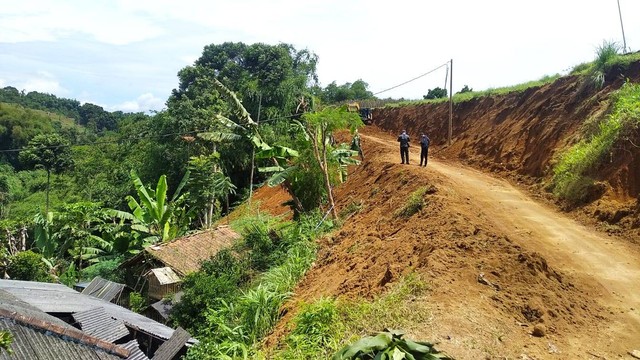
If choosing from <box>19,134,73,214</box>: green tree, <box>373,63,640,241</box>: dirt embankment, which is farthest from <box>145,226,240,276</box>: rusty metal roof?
<box>19,134,73,214</box>: green tree

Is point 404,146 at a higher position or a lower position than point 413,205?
higher

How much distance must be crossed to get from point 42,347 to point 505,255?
8241mm

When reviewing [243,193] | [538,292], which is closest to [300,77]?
[243,193]

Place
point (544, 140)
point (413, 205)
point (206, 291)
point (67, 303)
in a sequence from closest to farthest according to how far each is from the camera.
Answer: point (413, 205) < point (206, 291) < point (67, 303) < point (544, 140)

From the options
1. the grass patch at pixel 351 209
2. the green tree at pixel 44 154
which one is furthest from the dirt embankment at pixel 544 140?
the green tree at pixel 44 154

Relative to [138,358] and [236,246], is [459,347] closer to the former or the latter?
[138,358]

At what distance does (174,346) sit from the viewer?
11.6 meters

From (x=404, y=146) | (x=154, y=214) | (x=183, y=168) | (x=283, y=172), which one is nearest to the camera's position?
(x=283, y=172)

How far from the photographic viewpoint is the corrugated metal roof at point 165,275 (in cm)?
1599

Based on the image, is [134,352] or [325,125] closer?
[134,352]

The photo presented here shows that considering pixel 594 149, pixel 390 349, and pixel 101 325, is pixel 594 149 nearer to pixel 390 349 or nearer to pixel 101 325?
pixel 390 349

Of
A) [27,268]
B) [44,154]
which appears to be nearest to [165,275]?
[27,268]

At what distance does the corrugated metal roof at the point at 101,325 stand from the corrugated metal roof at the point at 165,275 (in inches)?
109

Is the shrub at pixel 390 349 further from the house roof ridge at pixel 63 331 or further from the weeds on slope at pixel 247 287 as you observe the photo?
the house roof ridge at pixel 63 331
